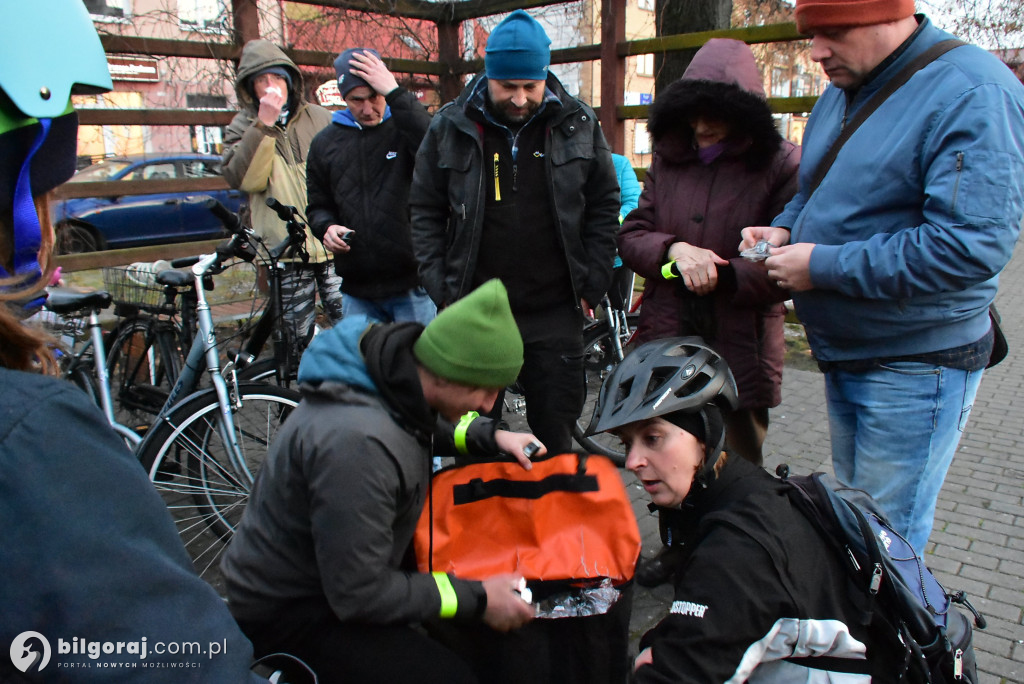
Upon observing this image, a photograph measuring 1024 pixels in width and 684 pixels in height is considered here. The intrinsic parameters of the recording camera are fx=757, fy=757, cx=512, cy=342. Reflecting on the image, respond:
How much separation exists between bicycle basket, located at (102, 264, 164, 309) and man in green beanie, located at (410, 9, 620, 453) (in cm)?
162

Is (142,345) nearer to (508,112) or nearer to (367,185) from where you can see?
(367,185)

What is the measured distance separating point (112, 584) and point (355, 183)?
356cm

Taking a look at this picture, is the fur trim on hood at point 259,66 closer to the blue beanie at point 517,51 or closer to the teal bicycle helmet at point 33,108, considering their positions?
the blue beanie at point 517,51

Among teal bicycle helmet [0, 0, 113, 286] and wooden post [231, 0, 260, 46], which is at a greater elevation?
wooden post [231, 0, 260, 46]

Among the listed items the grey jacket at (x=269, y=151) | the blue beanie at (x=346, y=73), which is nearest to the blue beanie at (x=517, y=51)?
the blue beanie at (x=346, y=73)

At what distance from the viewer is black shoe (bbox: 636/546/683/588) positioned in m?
2.07

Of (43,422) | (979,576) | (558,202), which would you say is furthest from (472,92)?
(979,576)

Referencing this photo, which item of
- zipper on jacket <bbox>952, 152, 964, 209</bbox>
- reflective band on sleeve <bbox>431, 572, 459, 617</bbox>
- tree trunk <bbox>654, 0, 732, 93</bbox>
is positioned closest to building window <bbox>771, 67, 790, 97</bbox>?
tree trunk <bbox>654, 0, 732, 93</bbox>

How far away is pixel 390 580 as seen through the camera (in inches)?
73.8

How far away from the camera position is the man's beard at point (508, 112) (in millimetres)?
3182

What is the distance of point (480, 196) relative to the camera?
3221 mm

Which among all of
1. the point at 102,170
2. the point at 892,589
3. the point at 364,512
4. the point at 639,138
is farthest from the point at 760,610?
the point at 102,170

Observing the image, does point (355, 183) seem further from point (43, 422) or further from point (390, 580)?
point (43, 422)

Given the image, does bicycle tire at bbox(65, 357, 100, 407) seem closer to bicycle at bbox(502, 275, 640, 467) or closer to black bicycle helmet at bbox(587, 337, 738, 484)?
bicycle at bbox(502, 275, 640, 467)
